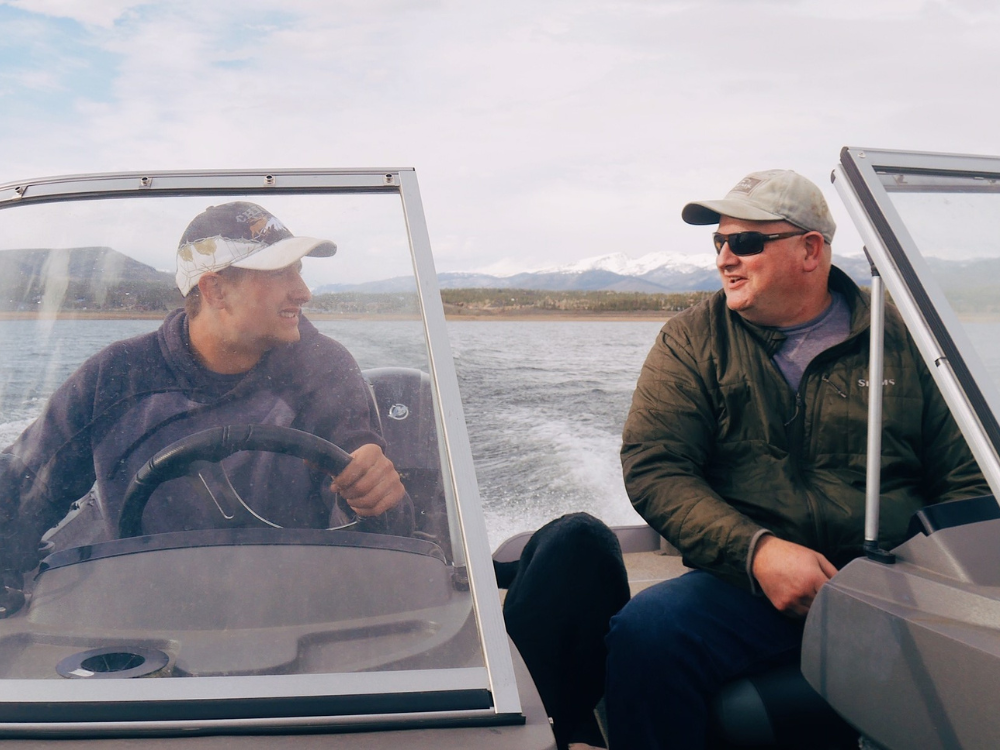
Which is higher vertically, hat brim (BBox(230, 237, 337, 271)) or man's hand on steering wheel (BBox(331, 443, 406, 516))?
hat brim (BBox(230, 237, 337, 271))

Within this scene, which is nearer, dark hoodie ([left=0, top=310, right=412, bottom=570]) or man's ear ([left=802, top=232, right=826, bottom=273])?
dark hoodie ([left=0, top=310, right=412, bottom=570])

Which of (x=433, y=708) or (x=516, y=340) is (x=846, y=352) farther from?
(x=516, y=340)

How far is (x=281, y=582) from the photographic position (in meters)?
0.95

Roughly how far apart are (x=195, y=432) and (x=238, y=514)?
0.36 feet

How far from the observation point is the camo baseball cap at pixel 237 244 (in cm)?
110

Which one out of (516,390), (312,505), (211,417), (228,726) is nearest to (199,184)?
(211,417)

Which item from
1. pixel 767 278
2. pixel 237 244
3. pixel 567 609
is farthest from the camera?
pixel 767 278

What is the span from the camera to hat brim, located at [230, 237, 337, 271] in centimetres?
109

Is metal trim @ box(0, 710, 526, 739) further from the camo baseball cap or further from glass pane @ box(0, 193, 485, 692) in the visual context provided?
the camo baseball cap

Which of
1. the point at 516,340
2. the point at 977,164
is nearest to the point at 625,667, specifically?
the point at 977,164

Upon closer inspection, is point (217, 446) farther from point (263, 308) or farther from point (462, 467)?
point (462, 467)

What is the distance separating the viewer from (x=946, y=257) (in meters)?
1.08

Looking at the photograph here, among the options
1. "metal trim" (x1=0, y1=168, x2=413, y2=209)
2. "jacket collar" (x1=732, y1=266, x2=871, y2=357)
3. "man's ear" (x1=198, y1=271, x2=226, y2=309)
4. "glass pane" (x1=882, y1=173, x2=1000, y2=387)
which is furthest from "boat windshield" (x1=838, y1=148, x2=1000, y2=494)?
"man's ear" (x1=198, y1=271, x2=226, y2=309)

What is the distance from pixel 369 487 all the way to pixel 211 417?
0.20m
